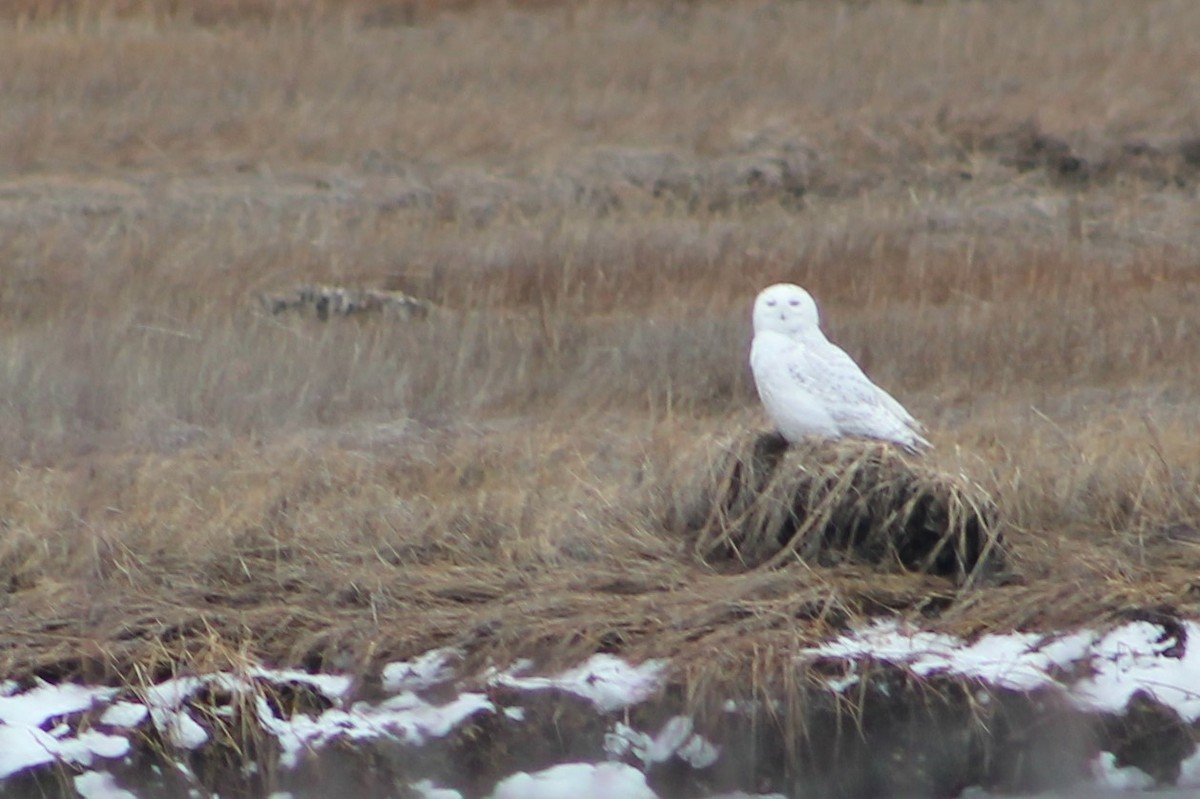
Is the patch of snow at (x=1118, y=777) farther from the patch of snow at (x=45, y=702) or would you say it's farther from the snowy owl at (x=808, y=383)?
the patch of snow at (x=45, y=702)

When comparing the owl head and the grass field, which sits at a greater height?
the owl head

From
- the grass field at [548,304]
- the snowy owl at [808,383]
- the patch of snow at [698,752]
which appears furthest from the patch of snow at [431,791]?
the snowy owl at [808,383]

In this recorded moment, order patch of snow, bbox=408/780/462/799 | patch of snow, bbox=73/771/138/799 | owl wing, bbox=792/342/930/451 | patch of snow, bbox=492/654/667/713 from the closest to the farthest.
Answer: patch of snow, bbox=73/771/138/799 → patch of snow, bbox=408/780/462/799 → patch of snow, bbox=492/654/667/713 → owl wing, bbox=792/342/930/451

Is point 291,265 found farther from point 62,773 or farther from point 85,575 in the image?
Result: point 62,773

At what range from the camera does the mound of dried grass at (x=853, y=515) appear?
6.71m

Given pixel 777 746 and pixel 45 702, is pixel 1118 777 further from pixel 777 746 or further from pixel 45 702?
pixel 45 702

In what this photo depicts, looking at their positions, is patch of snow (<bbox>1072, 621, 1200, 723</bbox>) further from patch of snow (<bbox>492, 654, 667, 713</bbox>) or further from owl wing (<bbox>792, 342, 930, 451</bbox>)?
patch of snow (<bbox>492, 654, 667, 713</bbox>)

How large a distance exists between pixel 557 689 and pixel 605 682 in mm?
161

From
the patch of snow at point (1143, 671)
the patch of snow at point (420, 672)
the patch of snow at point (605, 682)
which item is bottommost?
the patch of snow at point (420, 672)

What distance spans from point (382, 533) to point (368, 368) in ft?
9.22

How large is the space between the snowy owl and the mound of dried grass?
9cm

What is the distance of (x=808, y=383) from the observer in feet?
22.5

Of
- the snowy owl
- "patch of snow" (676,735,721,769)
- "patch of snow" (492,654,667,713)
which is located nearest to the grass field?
"patch of snow" (492,654,667,713)

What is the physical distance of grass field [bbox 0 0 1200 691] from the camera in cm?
677
